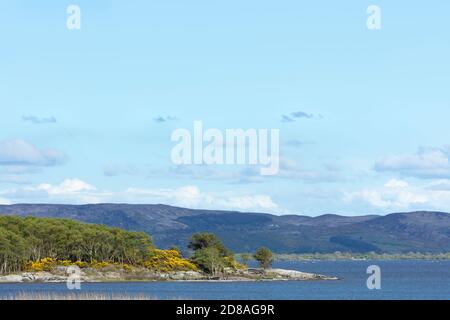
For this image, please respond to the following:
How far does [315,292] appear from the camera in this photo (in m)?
177
